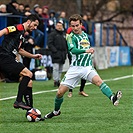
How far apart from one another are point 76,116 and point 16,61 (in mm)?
1499

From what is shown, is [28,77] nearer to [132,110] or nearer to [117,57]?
[132,110]

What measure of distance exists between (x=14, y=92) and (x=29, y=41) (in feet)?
11.8

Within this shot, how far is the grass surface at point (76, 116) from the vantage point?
9.07 m

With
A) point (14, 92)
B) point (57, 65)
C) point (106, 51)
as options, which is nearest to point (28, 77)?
point (14, 92)

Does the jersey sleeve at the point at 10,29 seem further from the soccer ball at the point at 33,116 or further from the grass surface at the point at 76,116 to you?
the grass surface at the point at 76,116

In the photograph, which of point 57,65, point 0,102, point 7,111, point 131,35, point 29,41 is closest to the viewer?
point 7,111

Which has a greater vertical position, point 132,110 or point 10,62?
point 10,62

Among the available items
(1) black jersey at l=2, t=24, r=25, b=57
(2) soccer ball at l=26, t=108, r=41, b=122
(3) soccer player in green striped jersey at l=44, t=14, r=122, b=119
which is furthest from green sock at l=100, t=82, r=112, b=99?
(1) black jersey at l=2, t=24, r=25, b=57

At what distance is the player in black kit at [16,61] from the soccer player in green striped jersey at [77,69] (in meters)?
0.56

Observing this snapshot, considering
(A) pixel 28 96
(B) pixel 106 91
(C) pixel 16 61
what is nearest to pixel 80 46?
(B) pixel 106 91

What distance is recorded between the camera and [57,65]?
17.2 metres

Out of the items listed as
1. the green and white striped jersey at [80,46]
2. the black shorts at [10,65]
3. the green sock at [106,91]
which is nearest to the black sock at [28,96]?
the black shorts at [10,65]

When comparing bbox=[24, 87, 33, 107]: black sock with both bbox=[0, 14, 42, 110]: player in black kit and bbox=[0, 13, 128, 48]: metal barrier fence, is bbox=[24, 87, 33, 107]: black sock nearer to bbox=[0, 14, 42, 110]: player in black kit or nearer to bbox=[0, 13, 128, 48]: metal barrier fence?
bbox=[0, 14, 42, 110]: player in black kit

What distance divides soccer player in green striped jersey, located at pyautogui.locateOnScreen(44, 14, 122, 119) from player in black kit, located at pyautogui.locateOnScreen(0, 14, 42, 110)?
0.56m
